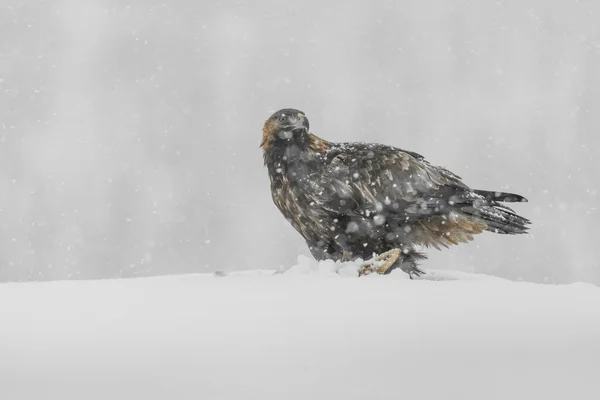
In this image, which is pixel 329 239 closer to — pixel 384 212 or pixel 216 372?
pixel 384 212

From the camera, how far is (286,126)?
7008 mm

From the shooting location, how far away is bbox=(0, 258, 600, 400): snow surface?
3.57m

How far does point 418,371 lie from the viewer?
365cm

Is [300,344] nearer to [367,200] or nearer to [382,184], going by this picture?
[367,200]

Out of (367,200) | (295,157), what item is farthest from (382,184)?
(295,157)

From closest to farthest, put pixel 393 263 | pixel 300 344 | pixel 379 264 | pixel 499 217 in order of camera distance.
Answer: pixel 300 344 → pixel 379 264 → pixel 393 263 → pixel 499 217

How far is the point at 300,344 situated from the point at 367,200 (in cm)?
319

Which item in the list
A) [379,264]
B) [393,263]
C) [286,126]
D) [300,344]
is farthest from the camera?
[286,126]

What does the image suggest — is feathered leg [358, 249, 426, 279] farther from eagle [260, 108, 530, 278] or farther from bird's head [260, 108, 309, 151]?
bird's head [260, 108, 309, 151]

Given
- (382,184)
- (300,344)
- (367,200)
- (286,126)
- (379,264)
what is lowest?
(300,344)

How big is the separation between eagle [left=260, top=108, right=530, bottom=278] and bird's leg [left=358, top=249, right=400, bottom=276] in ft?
1.21

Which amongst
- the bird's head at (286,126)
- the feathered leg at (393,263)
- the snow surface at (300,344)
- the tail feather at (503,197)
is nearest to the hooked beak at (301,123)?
the bird's head at (286,126)

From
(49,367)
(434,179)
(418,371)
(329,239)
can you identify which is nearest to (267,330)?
(418,371)

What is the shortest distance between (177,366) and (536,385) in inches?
72.9
